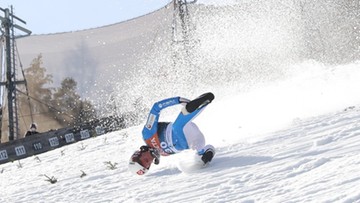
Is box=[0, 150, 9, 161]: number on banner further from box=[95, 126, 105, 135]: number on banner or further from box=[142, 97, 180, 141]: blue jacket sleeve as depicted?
box=[142, 97, 180, 141]: blue jacket sleeve

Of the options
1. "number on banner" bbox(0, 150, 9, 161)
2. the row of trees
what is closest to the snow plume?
"number on banner" bbox(0, 150, 9, 161)

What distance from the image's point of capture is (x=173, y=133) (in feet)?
23.8

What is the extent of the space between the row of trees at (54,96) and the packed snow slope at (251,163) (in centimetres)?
2910

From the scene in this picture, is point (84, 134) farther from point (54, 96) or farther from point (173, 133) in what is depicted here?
point (54, 96)

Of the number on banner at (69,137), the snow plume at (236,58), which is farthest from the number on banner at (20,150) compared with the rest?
the snow plume at (236,58)

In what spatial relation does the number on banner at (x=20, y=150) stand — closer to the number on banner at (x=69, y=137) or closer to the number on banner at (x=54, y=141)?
the number on banner at (x=54, y=141)

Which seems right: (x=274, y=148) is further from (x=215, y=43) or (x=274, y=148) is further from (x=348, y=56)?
(x=348, y=56)

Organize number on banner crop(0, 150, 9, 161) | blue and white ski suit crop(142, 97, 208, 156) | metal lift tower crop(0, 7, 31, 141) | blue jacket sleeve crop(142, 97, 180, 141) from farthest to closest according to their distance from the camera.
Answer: metal lift tower crop(0, 7, 31, 141) < number on banner crop(0, 150, 9, 161) < blue jacket sleeve crop(142, 97, 180, 141) < blue and white ski suit crop(142, 97, 208, 156)

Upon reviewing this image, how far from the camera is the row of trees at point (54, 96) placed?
1608 inches

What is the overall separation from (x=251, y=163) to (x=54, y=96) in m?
40.7

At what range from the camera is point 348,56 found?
25.4m

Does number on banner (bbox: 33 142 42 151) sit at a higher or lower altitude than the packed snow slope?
higher

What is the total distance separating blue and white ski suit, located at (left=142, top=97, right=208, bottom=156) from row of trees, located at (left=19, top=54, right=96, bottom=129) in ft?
110

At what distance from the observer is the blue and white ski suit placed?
7105mm
